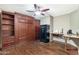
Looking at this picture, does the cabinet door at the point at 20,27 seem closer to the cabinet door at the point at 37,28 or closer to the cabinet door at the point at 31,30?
the cabinet door at the point at 31,30

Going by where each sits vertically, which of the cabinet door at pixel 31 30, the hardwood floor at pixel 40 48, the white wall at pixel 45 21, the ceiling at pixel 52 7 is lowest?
the hardwood floor at pixel 40 48

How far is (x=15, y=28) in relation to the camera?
1921 mm

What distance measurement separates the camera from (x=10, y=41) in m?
1.85

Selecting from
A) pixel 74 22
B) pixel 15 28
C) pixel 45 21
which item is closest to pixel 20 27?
pixel 15 28

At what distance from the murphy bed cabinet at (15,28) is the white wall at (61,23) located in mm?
343

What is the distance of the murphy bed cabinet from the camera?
6.03ft

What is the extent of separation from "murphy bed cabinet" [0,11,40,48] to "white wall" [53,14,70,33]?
0.34 metres

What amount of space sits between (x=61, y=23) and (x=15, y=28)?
2.92 ft

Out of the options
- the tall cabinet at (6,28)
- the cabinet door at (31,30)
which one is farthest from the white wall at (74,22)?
the tall cabinet at (6,28)

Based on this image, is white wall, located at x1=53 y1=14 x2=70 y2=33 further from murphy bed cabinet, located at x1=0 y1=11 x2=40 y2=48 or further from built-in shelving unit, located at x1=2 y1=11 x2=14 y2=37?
built-in shelving unit, located at x1=2 y1=11 x2=14 y2=37

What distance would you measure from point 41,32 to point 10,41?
612 mm

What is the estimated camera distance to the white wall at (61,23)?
1908mm
